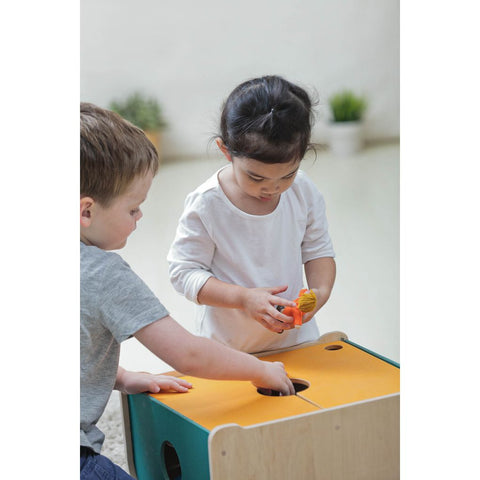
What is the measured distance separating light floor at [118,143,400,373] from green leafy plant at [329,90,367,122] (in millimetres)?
83

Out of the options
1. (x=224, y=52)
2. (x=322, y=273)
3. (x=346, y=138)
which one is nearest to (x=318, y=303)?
(x=322, y=273)

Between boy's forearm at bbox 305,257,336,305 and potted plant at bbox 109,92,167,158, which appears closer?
boy's forearm at bbox 305,257,336,305

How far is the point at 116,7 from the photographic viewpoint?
2689 millimetres

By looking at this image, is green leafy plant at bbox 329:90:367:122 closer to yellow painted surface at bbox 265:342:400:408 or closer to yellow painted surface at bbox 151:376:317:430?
yellow painted surface at bbox 265:342:400:408

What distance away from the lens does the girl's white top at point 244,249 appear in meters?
0.96

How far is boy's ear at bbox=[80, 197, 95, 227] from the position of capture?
69cm

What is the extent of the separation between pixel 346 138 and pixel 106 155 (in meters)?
0.79

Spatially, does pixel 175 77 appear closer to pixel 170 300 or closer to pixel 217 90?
pixel 217 90

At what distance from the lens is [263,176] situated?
86cm

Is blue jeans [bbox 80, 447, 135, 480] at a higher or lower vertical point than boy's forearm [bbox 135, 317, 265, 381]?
lower

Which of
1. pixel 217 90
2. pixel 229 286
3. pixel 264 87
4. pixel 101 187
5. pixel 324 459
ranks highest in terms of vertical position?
pixel 217 90

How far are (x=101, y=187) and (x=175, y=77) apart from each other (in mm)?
2112

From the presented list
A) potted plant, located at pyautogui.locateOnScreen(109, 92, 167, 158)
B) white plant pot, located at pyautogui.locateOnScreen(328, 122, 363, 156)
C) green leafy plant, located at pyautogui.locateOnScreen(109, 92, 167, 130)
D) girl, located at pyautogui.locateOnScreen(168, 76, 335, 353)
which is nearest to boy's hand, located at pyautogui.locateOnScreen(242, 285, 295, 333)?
girl, located at pyautogui.locateOnScreen(168, 76, 335, 353)
